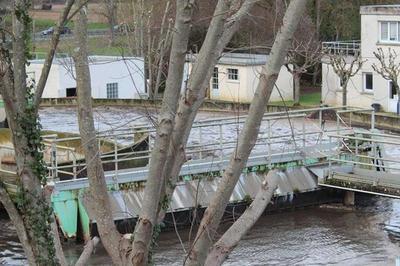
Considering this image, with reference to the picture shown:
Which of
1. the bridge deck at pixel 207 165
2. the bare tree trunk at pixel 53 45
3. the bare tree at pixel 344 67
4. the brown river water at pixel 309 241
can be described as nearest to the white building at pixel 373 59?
the bare tree at pixel 344 67

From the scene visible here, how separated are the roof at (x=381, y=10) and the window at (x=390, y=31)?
44cm

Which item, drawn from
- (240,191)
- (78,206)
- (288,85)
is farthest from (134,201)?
(288,85)

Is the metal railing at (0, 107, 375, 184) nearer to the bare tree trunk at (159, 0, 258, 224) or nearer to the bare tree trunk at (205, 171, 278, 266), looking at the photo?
the bare tree trunk at (205, 171, 278, 266)

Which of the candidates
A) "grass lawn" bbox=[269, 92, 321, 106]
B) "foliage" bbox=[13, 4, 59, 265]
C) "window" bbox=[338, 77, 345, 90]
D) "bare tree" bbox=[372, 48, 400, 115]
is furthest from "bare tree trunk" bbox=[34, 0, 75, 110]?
"grass lawn" bbox=[269, 92, 321, 106]

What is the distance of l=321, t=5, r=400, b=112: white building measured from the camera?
4075 centimetres

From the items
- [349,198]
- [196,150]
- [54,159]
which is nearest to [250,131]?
[54,159]

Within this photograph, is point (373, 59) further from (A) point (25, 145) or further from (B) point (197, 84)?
(B) point (197, 84)

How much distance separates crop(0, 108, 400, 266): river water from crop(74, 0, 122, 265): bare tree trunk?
35.5 ft

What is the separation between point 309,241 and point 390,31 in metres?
22.8

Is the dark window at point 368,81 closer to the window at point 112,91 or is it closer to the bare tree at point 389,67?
the bare tree at point 389,67

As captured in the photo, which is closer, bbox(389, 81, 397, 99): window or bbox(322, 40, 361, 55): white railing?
bbox(389, 81, 397, 99): window

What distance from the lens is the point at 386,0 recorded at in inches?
2009

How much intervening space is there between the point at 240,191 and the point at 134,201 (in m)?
2.90

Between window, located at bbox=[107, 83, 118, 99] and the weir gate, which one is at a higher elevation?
window, located at bbox=[107, 83, 118, 99]
